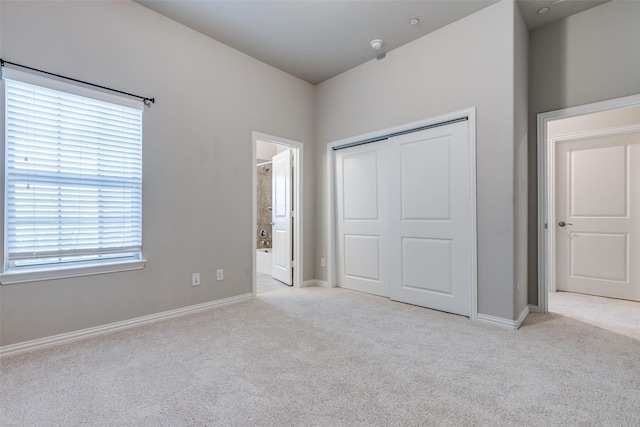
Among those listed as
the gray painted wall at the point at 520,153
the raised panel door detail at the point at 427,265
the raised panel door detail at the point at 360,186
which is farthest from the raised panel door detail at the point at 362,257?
the gray painted wall at the point at 520,153

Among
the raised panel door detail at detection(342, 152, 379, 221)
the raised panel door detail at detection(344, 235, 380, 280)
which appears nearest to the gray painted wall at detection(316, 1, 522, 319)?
the raised panel door detail at detection(342, 152, 379, 221)

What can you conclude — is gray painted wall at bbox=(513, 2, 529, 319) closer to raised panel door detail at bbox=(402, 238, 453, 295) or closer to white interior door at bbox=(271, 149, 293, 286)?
raised panel door detail at bbox=(402, 238, 453, 295)

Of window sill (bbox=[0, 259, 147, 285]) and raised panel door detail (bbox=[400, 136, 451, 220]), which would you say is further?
raised panel door detail (bbox=[400, 136, 451, 220])

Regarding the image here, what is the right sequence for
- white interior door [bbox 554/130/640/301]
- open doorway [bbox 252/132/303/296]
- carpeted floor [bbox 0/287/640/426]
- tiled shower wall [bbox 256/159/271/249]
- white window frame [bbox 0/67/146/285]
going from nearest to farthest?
carpeted floor [bbox 0/287/640/426], white window frame [bbox 0/67/146/285], white interior door [bbox 554/130/640/301], open doorway [bbox 252/132/303/296], tiled shower wall [bbox 256/159/271/249]

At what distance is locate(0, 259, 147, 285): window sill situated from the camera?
216 cm

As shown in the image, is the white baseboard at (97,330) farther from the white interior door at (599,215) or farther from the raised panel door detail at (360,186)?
the white interior door at (599,215)

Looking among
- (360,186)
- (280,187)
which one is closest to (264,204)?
(280,187)

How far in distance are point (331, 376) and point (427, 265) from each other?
6.01 feet

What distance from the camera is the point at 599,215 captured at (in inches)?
145

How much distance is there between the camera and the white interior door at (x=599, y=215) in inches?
136

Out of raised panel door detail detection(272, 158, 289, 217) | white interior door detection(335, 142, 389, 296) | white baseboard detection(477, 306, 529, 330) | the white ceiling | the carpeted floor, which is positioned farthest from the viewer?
raised panel door detail detection(272, 158, 289, 217)

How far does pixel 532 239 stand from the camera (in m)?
3.14

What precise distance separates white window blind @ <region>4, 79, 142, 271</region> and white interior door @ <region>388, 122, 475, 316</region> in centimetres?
267

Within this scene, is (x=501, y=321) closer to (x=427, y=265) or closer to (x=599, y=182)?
(x=427, y=265)
